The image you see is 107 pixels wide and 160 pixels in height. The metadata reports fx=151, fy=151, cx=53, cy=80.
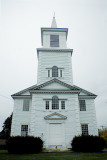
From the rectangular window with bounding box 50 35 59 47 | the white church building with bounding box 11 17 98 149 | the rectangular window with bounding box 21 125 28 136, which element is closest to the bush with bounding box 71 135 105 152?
the white church building with bounding box 11 17 98 149

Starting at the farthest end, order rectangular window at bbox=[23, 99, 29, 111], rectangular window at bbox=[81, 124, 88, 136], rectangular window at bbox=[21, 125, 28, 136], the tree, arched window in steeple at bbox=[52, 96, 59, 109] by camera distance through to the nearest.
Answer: the tree → rectangular window at bbox=[23, 99, 29, 111] → rectangular window at bbox=[81, 124, 88, 136] → rectangular window at bbox=[21, 125, 28, 136] → arched window in steeple at bbox=[52, 96, 59, 109]

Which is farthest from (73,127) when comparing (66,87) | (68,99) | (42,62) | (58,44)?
(58,44)

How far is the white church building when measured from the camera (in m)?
18.4

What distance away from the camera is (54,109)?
64.3 feet

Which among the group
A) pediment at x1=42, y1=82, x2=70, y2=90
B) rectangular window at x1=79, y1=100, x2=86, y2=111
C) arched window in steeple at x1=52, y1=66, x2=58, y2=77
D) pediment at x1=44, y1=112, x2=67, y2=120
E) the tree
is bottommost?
the tree

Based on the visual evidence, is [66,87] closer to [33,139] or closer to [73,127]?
[73,127]

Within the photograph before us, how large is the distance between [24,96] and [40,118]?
4997mm

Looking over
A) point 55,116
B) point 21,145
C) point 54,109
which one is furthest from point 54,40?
point 21,145

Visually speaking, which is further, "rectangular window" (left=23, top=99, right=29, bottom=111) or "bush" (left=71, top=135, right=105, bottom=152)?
"rectangular window" (left=23, top=99, right=29, bottom=111)

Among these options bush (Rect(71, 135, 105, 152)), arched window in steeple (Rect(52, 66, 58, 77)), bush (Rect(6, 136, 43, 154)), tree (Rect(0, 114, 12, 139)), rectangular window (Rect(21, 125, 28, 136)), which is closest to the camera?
bush (Rect(6, 136, 43, 154))

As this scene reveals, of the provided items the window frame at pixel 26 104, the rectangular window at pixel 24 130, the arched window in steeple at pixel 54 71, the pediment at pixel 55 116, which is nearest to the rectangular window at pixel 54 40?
the arched window in steeple at pixel 54 71

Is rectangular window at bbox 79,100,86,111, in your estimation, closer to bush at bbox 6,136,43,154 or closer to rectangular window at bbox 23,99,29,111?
rectangular window at bbox 23,99,29,111

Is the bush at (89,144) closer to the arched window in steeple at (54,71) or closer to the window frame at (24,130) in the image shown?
the window frame at (24,130)

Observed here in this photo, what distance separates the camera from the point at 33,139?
→ 50.9 feet
